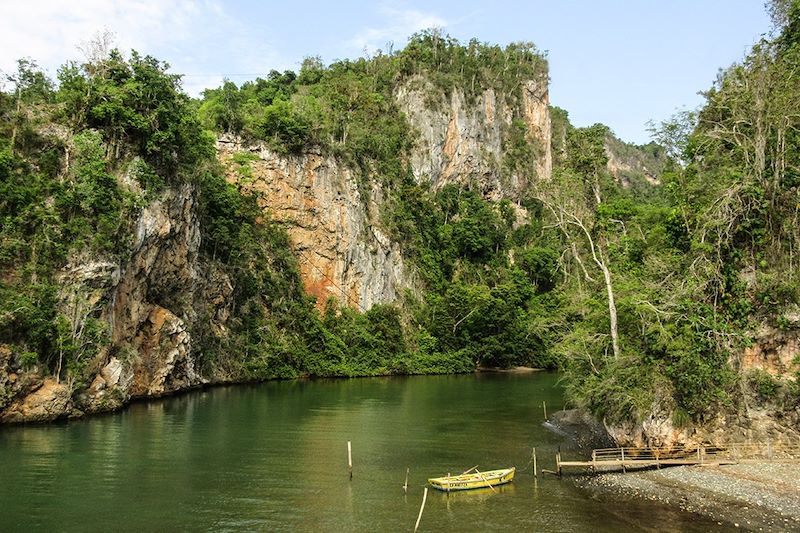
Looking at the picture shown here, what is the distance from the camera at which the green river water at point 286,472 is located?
19.1 metres

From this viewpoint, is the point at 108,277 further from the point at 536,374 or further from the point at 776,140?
the point at 536,374

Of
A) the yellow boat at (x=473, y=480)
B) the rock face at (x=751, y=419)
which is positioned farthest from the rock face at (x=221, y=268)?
the rock face at (x=751, y=419)

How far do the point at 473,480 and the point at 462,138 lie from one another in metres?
71.9

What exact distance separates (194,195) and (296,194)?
18.6m

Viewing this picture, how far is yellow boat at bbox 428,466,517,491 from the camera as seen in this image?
2228 centimetres

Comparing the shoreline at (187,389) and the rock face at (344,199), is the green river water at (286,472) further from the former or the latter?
the rock face at (344,199)

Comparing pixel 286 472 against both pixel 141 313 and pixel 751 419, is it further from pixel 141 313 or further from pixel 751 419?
pixel 141 313

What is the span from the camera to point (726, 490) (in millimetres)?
21547

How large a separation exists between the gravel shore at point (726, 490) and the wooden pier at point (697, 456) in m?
0.40

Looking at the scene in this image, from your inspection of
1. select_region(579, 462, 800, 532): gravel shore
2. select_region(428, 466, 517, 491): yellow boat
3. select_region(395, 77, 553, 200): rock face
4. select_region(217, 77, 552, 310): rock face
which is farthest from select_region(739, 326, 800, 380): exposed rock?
select_region(395, 77, 553, 200): rock face

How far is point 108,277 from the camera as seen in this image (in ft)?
121

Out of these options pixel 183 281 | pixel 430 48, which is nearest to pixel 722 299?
pixel 183 281

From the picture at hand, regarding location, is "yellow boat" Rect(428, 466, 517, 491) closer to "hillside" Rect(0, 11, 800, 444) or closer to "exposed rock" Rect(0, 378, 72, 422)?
"hillside" Rect(0, 11, 800, 444)

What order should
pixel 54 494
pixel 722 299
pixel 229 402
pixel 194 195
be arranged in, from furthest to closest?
pixel 194 195 < pixel 229 402 < pixel 722 299 < pixel 54 494
